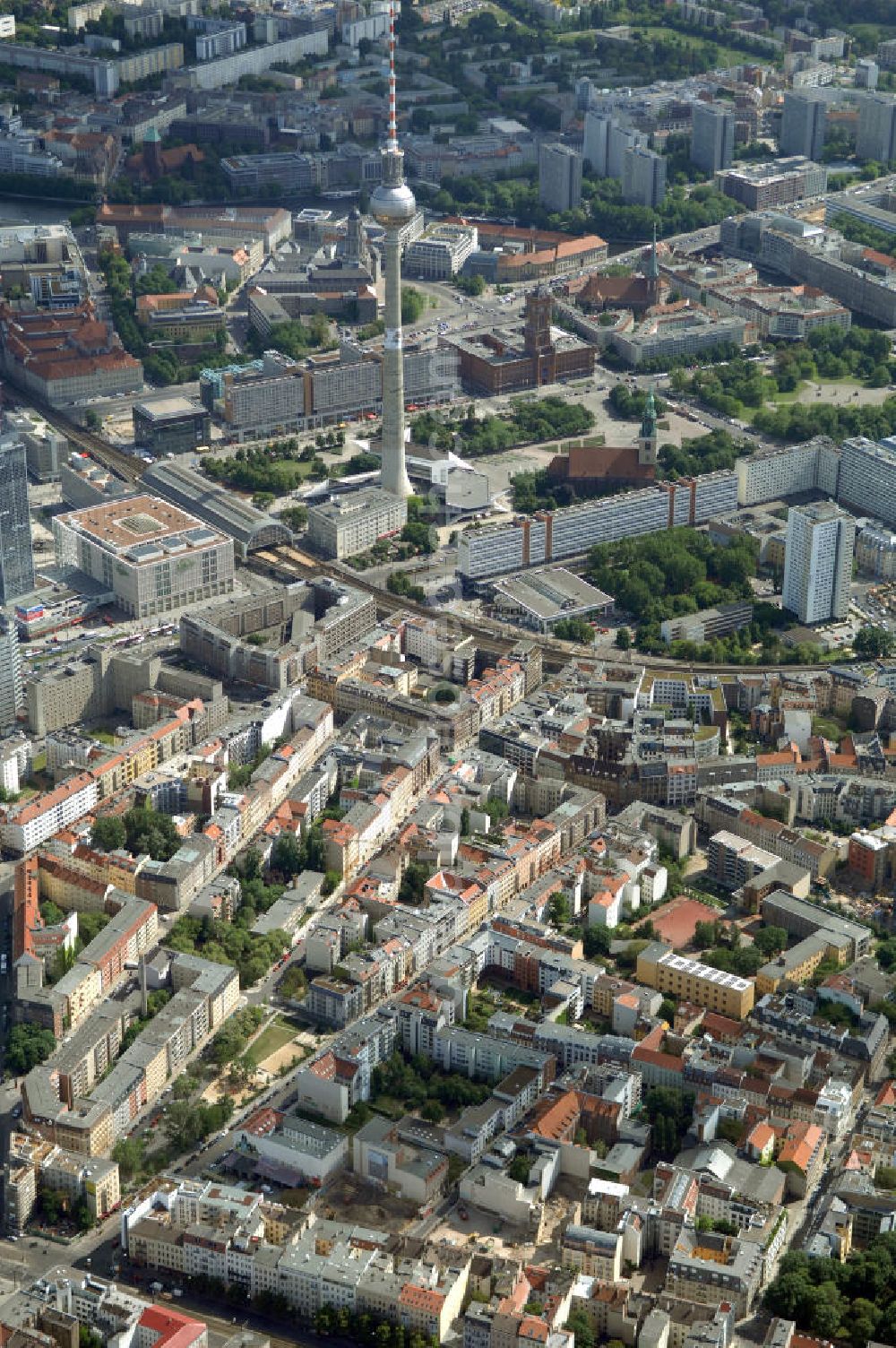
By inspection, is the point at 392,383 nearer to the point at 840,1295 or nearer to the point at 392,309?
the point at 392,309

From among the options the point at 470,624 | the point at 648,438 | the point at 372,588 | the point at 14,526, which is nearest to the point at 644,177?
the point at 648,438

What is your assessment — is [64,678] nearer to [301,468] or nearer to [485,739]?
[485,739]

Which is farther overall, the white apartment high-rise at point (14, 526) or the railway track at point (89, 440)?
the railway track at point (89, 440)

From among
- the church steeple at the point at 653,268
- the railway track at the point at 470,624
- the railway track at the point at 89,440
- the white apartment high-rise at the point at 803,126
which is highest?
the white apartment high-rise at the point at 803,126

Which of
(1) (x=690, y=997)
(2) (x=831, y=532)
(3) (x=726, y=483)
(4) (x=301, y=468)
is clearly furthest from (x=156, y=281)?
(1) (x=690, y=997)

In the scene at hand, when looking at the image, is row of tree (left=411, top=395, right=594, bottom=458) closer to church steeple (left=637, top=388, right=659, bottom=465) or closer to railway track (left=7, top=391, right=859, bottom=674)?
church steeple (left=637, top=388, right=659, bottom=465)

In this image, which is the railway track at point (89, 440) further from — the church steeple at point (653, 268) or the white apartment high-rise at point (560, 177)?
the white apartment high-rise at point (560, 177)

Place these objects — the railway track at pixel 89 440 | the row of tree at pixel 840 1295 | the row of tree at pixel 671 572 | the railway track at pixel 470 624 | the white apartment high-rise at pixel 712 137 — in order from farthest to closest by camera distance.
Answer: the white apartment high-rise at pixel 712 137 → the railway track at pixel 89 440 → the row of tree at pixel 671 572 → the railway track at pixel 470 624 → the row of tree at pixel 840 1295

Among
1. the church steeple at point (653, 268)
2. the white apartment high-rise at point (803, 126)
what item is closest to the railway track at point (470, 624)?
the church steeple at point (653, 268)
